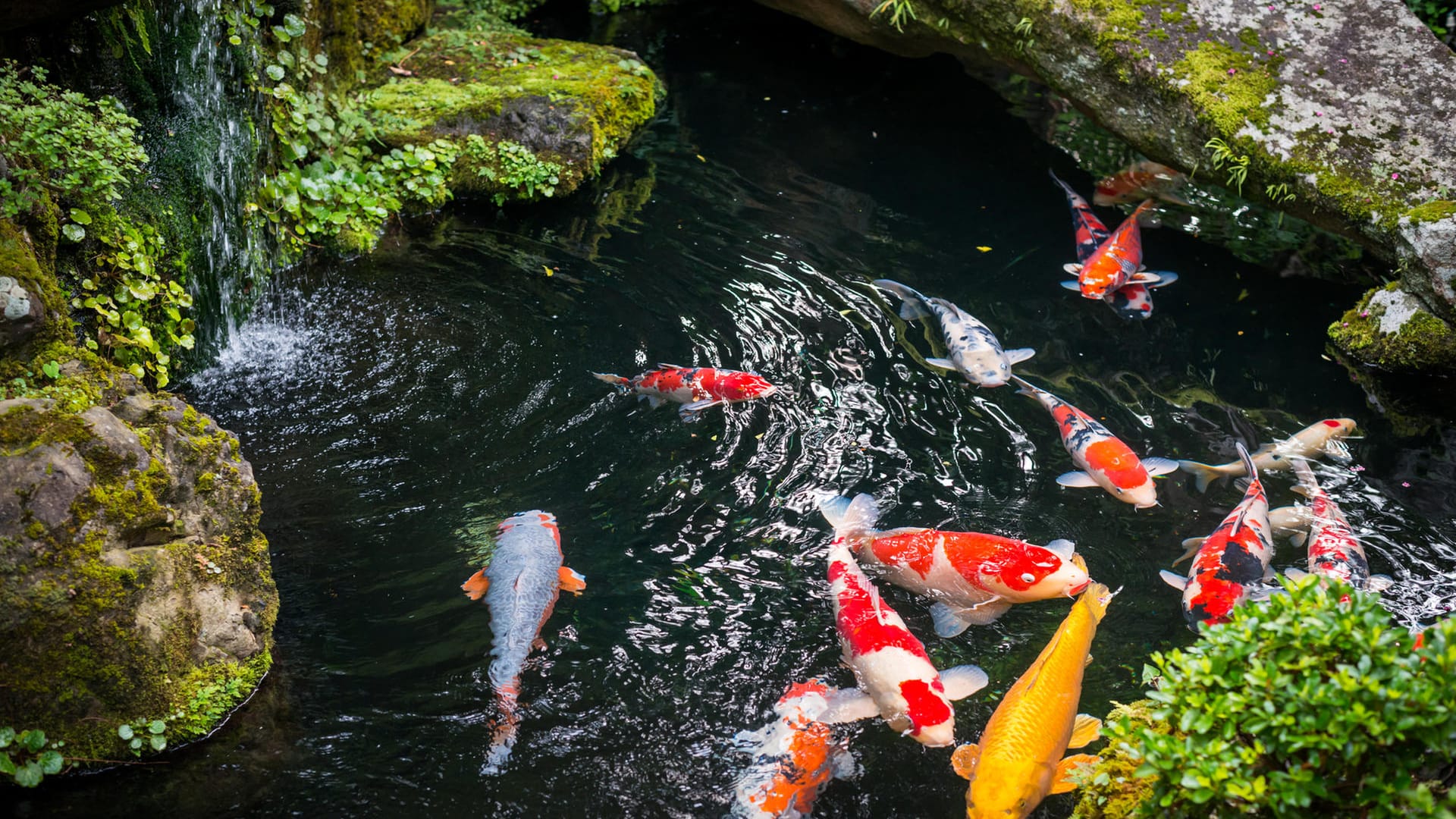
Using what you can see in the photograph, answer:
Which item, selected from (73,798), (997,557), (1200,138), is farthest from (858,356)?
(73,798)

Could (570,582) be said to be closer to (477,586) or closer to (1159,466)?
(477,586)

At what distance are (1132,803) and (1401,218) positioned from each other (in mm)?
5500

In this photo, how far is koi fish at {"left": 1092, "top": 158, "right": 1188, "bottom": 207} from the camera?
9055mm

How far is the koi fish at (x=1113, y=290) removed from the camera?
7.62m

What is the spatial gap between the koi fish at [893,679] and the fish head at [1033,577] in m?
0.51

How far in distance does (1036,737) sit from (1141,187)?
7.02 meters

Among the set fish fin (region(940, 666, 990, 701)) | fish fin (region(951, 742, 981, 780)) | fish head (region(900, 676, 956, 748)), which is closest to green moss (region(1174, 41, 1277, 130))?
fish fin (region(940, 666, 990, 701))

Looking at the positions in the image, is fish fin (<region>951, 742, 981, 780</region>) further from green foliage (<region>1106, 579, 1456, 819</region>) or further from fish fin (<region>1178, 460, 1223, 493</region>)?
fish fin (<region>1178, 460, 1223, 493</region>)

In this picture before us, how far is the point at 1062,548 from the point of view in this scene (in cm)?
507

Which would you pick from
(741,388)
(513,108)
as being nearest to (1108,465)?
(741,388)

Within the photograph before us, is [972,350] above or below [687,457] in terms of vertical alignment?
above

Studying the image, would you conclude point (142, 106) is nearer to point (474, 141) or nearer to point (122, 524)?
point (474, 141)

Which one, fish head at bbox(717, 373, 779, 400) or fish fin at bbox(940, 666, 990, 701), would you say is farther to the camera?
fish head at bbox(717, 373, 779, 400)

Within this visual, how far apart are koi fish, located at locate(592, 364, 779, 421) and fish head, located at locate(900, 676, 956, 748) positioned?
8.52ft
